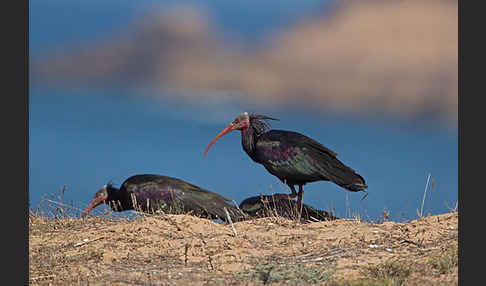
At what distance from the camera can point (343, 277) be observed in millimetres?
5707

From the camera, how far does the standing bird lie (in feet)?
33.3

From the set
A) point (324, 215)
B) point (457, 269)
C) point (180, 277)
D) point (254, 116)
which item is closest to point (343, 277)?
point (457, 269)

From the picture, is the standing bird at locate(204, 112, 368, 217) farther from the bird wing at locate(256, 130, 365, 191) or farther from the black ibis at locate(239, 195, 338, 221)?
the black ibis at locate(239, 195, 338, 221)

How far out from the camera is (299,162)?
10414 mm

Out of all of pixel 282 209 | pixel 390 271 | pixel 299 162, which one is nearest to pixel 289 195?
pixel 282 209

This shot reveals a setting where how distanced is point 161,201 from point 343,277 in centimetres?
547

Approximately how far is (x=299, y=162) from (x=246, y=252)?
152 inches

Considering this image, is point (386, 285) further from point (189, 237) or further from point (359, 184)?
point (359, 184)

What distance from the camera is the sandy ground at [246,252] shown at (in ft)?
19.1

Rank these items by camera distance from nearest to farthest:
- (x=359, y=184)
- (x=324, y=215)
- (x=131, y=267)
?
(x=131, y=267)
(x=359, y=184)
(x=324, y=215)

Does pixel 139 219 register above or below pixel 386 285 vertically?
above

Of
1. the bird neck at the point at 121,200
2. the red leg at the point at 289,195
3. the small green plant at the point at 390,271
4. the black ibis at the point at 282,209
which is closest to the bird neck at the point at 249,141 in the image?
the black ibis at the point at 282,209

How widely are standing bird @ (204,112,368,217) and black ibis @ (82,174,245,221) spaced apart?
1.17 m

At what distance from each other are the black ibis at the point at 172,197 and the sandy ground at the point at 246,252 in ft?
4.61
